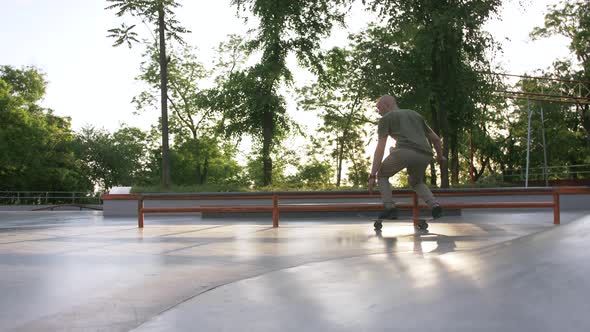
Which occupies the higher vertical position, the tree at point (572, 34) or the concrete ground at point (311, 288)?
the tree at point (572, 34)

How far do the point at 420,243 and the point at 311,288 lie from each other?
9.47 feet

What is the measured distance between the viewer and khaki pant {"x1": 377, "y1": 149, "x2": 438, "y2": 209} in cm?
780

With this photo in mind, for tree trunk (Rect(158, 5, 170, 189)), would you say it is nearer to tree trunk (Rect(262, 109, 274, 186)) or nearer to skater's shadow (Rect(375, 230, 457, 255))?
tree trunk (Rect(262, 109, 274, 186))

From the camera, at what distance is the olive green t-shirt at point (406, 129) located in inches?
308

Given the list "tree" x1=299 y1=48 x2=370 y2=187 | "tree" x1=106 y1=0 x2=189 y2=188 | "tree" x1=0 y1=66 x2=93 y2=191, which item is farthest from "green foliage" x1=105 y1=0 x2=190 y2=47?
"tree" x1=0 y1=66 x2=93 y2=191

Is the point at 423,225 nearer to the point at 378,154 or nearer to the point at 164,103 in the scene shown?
the point at 378,154

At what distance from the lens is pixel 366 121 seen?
41.3m

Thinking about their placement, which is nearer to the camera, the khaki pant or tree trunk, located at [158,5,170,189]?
the khaki pant

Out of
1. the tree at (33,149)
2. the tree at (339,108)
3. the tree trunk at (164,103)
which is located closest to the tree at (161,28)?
the tree trunk at (164,103)

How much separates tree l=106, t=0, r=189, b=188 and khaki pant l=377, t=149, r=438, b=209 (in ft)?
48.3

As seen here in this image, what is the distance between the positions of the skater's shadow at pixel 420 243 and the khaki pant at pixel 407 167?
1.68 ft

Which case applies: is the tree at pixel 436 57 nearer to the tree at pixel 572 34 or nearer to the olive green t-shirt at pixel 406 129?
the olive green t-shirt at pixel 406 129

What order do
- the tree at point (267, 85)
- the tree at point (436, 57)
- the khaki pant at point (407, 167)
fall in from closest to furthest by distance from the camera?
1. the khaki pant at point (407, 167)
2. the tree at point (436, 57)
3. the tree at point (267, 85)

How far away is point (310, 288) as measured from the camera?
3.93m
